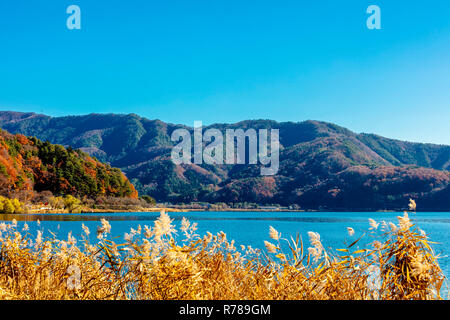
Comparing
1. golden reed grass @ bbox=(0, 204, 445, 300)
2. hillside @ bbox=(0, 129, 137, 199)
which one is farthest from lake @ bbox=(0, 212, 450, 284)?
hillside @ bbox=(0, 129, 137, 199)

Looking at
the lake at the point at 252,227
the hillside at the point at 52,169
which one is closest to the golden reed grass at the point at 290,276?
the lake at the point at 252,227

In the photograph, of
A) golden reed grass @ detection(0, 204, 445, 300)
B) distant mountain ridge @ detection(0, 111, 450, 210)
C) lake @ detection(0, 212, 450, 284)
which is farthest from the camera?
distant mountain ridge @ detection(0, 111, 450, 210)

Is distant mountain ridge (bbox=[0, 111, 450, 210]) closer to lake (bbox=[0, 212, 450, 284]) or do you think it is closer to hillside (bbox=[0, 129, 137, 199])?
lake (bbox=[0, 212, 450, 284])

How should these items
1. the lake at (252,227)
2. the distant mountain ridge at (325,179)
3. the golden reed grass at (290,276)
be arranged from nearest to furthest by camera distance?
the golden reed grass at (290,276) → the lake at (252,227) → the distant mountain ridge at (325,179)

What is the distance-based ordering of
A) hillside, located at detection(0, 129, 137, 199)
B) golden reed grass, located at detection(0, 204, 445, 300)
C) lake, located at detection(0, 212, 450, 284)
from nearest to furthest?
golden reed grass, located at detection(0, 204, 445, 300)
lake, located at detection(0, 212, 450, 284)
hillside, located at detection(0, 129, 137, 199)

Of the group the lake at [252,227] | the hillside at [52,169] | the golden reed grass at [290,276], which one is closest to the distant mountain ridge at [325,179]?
the lake at [252,227]

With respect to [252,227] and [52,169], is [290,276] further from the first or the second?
[52,169]

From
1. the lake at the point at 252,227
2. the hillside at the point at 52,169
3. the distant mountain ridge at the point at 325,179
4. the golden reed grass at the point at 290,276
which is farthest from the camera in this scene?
the distant mountain ridge at the point at 325,179

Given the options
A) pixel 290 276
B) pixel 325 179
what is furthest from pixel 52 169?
pixel 325 179

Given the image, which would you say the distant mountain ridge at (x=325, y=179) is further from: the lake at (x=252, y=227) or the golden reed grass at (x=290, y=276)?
the golden reed grass at (x=290, y=276)

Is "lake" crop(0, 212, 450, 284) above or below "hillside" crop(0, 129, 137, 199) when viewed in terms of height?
below

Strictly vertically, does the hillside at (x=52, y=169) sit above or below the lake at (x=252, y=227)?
above

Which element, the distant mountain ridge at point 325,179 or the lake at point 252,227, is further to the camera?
the distant mountain ridge at point 325,179
